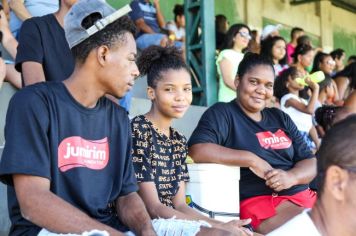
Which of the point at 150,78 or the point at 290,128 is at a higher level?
the point at 150,78

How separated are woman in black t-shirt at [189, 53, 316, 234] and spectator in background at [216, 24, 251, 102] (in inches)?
84.5

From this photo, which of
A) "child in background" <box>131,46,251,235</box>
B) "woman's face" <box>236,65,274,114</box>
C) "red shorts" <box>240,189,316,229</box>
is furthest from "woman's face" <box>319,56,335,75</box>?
"child in background" <box>131,46,251,235</box>

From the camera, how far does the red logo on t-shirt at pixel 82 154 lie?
8.15 ft

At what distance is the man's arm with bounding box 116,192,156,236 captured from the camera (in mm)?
2609

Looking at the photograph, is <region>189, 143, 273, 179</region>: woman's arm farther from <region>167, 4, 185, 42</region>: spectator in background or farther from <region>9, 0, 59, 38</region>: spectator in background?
<region>167, 4, 185, 42</region>: spectator in background

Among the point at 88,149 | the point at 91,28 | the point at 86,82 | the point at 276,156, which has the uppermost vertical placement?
the point at 91,28

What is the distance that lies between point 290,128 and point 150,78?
47.0 inches

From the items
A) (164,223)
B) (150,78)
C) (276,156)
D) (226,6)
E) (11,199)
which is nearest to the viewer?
(11,199)

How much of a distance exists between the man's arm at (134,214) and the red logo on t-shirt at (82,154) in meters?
0.23

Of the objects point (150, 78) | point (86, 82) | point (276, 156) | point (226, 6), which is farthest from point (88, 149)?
point (226, 6)

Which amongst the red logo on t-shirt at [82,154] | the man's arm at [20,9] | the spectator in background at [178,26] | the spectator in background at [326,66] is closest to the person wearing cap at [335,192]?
the red logo on t-shirt at [82,154]

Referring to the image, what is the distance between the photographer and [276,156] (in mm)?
3963

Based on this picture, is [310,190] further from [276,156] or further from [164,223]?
[164,223]

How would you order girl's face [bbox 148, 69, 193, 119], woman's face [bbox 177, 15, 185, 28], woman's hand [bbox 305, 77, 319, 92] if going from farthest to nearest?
woman's face [bbox 177, 15, 185, 28] → woman's hand [bbox 305, 77, 319, 92] → girl's face [bbox 148, 69, 193, 119]
